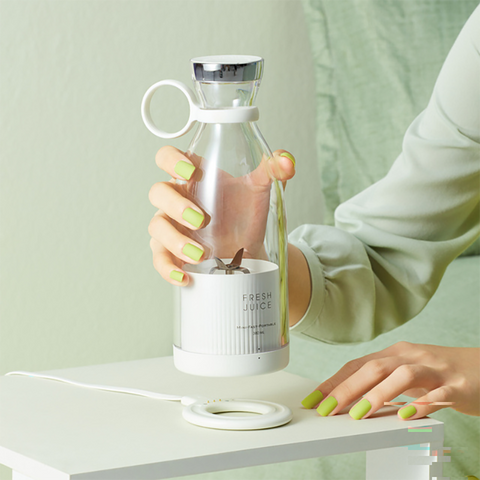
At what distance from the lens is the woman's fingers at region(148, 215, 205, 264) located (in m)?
0.59

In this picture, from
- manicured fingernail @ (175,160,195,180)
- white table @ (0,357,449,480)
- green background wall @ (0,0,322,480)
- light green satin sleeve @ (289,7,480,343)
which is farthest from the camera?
green background wall @ (0,0,322,480)

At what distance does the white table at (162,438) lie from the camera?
0.51 m

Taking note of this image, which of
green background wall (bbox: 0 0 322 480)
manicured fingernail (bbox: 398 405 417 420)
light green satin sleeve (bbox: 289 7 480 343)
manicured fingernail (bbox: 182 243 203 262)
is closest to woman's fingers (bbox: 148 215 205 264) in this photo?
manicured fingernail (bbox: 182 243 203 262)

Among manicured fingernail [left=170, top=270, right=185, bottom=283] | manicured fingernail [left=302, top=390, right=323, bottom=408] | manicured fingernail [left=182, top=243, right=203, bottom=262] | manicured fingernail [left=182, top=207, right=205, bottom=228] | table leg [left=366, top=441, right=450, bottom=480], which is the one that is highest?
manicured fingernail [left=182, top=207, right=205, bottom=228]

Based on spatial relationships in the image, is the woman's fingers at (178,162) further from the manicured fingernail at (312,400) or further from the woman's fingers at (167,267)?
the manicured fingernail at (312,400)

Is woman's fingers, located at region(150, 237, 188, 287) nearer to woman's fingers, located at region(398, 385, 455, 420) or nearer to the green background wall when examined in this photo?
woman's fingers, located at region(398, 385, 455, 420)

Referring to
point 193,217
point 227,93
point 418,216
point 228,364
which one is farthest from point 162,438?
point 418,216

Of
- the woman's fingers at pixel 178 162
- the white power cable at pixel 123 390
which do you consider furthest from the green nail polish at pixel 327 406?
the woman's fingers at pixel 178 162

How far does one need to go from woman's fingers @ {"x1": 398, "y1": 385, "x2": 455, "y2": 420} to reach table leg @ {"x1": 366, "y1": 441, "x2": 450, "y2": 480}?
3 cm

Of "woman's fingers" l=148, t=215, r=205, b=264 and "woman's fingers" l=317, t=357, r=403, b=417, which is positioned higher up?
"woman's fingers" l=148, t=215, r=205, b=264

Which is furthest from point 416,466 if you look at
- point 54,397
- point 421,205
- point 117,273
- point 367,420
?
point 117,273

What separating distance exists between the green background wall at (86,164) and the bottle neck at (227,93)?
855 millimetres

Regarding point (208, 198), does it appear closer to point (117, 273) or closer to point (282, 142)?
point (117, 273)

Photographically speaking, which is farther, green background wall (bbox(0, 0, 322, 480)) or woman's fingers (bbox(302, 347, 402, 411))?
green background wall (bbox(0, 0, 322, 480))
